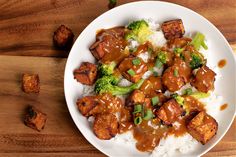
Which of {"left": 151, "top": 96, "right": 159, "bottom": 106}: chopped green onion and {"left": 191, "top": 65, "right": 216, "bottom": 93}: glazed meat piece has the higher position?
{"left": 191, "top": 65, "right": 216, "bottom": 93}: glazed meat piece

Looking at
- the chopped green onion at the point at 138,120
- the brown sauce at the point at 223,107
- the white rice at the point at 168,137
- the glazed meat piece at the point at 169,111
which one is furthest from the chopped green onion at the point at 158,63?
the brown sauce at the point at 223,107

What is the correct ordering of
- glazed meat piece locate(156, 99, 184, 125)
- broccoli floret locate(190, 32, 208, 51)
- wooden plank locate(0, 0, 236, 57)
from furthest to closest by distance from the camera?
wooden plank locate(0, 0, 236, 57) → broccoli floret locate(190, 32, 208, 51) → glazed meat piece locate(156, 99, 184, 125)

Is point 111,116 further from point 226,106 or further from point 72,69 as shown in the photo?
point 226,106

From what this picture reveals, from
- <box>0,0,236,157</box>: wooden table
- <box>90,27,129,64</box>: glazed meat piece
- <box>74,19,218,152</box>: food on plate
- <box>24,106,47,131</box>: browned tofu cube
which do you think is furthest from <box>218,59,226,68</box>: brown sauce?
<box>24,106,47,131</box>: browned tofu cube

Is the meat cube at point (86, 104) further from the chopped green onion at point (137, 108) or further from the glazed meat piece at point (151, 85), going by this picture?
the glazed meat piece at point (151, 85)

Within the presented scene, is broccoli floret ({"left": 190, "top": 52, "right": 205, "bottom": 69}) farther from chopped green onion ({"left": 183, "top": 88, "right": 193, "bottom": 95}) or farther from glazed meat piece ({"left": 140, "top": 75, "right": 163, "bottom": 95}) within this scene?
glazed meat piece ({"left": 140, "top": 75, "right": 163, "bottom": 95})

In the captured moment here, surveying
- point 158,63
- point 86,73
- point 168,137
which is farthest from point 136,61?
point 168,137

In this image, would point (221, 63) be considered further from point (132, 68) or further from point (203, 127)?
point (132, 68)
